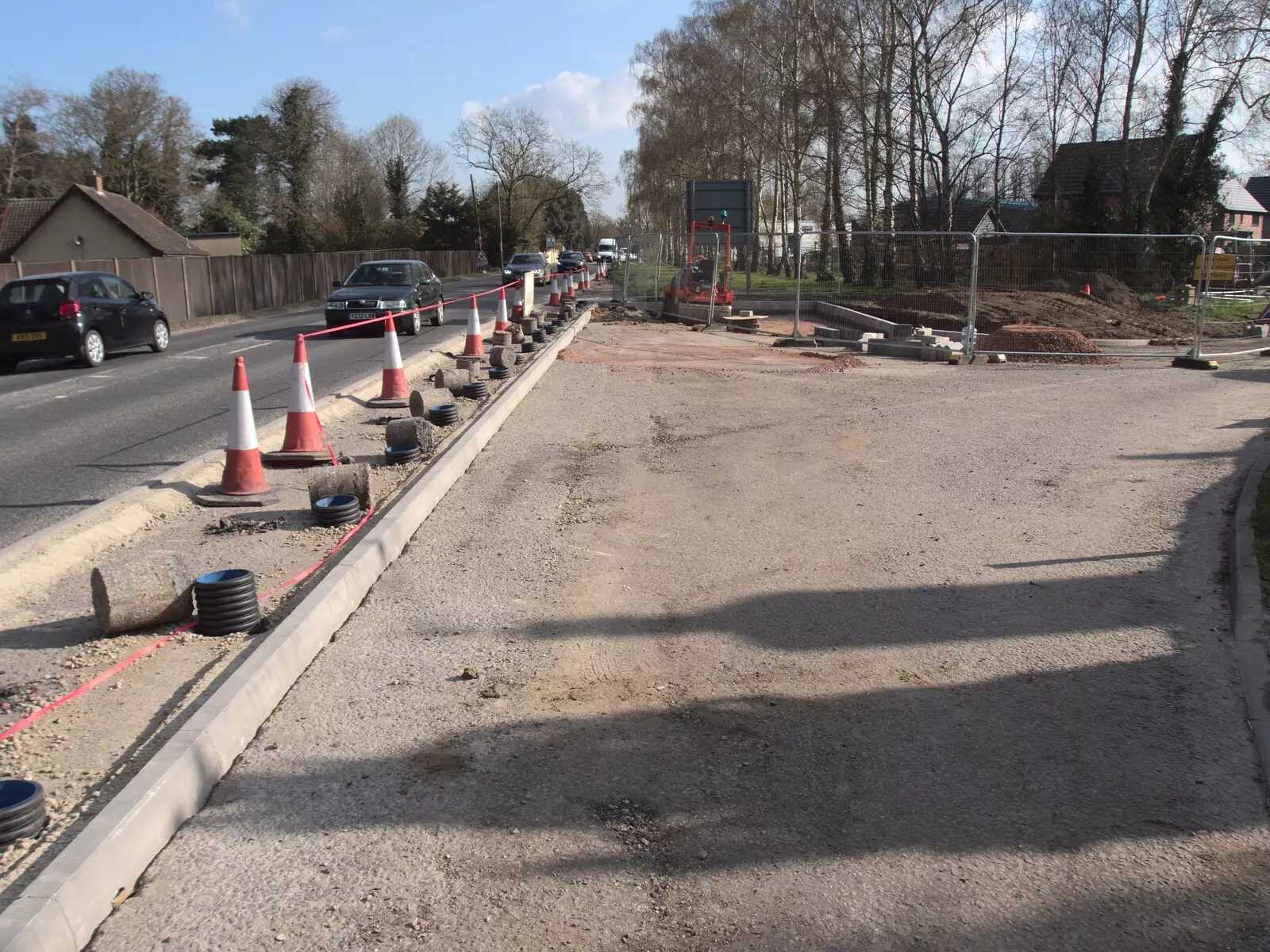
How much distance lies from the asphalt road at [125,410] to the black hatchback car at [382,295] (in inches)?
16.7

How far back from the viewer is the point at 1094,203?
38.8m

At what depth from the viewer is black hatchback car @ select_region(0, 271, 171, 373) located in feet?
53.7

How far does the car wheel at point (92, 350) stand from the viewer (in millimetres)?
16781

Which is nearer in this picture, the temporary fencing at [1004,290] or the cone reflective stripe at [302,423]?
the cone reflective stripe at [302,423]

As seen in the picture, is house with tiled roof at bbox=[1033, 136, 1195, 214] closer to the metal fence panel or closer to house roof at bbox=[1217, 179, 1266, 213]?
the metal fence panel

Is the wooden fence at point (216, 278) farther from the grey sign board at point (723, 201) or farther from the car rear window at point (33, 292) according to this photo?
the grey sign board at point (723, 201)

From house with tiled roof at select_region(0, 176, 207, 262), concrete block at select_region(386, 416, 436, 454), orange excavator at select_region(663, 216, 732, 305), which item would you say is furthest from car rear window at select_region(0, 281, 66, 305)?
house with tiled roof at select_region(0, 176, 207, 262)

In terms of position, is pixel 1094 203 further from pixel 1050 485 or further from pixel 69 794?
pixel 69 794

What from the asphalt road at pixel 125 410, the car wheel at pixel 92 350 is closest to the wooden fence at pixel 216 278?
the car wheel at pixel 92 350

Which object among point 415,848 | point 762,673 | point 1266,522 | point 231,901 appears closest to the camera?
point 231,901

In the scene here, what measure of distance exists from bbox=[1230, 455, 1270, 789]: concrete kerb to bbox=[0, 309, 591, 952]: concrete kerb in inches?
151

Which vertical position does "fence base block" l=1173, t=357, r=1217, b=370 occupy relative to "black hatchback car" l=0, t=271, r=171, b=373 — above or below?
below

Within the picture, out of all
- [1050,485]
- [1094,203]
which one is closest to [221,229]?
[1094,203]

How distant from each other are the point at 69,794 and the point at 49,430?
8.52 meters
